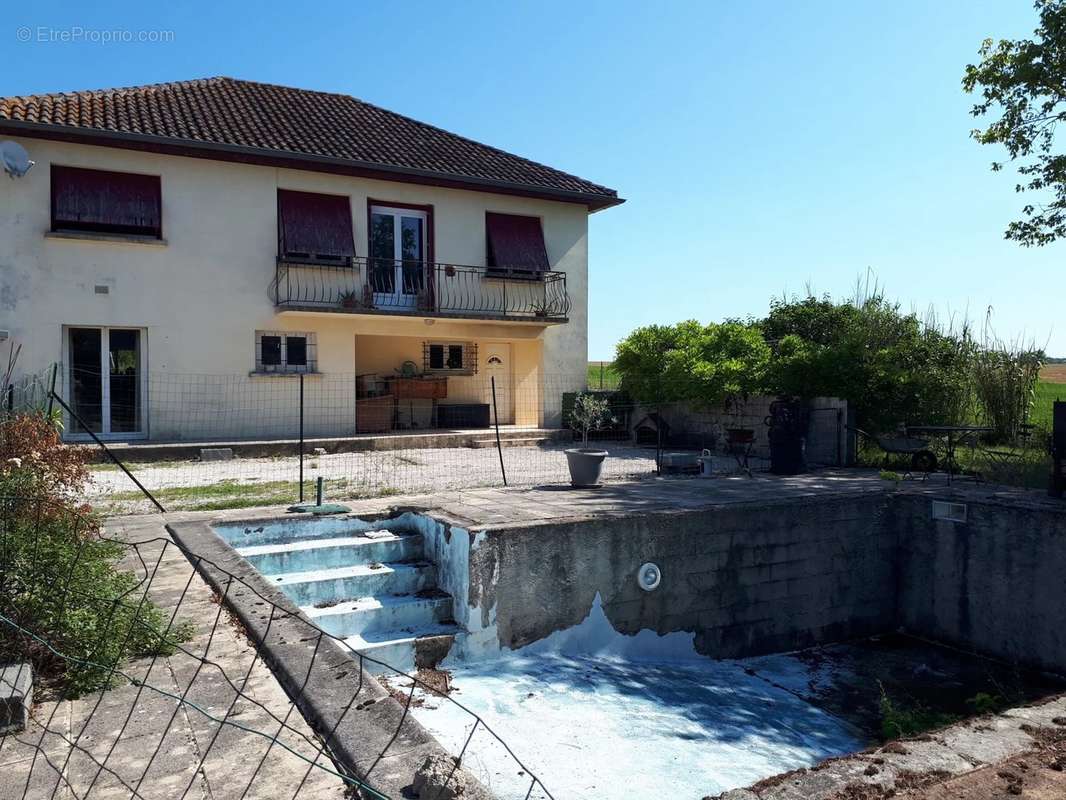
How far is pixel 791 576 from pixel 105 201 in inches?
515

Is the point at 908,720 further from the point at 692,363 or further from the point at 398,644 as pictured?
the point at 692,363

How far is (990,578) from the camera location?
815 centimetres

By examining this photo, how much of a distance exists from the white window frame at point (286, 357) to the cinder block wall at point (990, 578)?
11.4m

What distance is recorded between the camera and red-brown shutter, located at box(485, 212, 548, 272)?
17.5 metres

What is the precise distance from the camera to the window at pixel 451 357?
1830 cm

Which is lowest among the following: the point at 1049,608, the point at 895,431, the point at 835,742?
the point at 835,742

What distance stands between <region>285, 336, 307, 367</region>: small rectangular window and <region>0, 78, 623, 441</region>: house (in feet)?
0.10

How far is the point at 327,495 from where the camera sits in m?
9.05

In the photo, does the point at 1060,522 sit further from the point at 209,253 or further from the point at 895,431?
the point at 209,253

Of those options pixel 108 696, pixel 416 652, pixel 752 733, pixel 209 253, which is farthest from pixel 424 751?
pixel 209 253

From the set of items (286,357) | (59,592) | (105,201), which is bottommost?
(59,592)

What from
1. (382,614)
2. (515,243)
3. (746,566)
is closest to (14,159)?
(515,243)

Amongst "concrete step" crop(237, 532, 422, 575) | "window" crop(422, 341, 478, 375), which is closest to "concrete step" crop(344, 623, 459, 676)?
"concrete step" crop(237, 532, 422, 575)

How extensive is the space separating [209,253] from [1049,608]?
1427 cm
